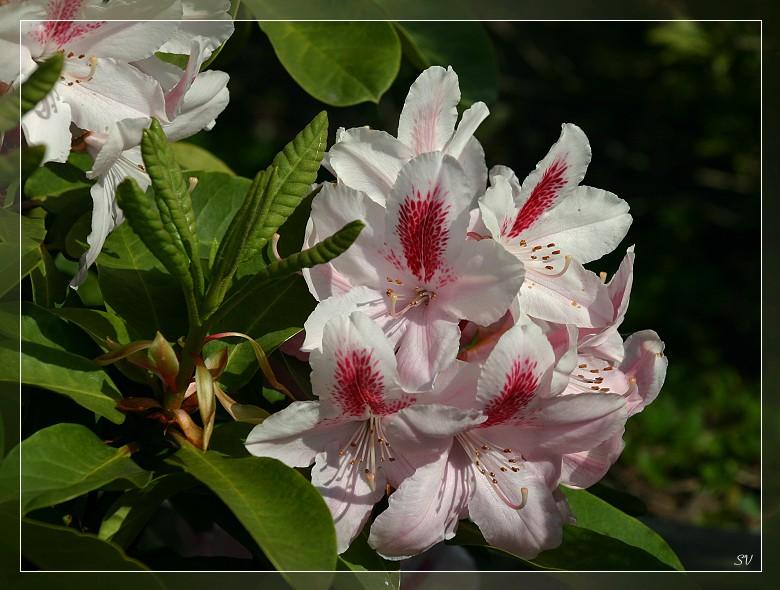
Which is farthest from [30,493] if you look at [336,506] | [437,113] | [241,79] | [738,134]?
[241,79]

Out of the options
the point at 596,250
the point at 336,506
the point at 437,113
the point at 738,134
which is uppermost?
the point at 437,113

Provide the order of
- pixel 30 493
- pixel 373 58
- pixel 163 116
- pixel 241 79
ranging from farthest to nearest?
pixel 241 79, pixel 373 58, pixel 163 116, pixel 30 493

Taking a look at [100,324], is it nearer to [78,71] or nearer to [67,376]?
[67,376]

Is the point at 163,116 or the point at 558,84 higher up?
the point at 163,116

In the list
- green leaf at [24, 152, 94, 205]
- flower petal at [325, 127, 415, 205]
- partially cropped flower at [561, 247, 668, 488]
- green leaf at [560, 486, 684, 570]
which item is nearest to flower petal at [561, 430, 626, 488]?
partially cropped flower at [561, 247, 668, 488]

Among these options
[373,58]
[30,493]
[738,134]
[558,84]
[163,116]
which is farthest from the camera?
[558,84]

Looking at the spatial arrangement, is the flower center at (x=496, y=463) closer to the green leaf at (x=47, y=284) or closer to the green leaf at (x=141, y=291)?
the green leaf at (x=141, y=291)

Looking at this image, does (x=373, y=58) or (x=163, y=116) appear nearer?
(x=163, y=116)

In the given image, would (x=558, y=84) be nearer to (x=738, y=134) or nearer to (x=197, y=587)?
(x=738, y=134)
